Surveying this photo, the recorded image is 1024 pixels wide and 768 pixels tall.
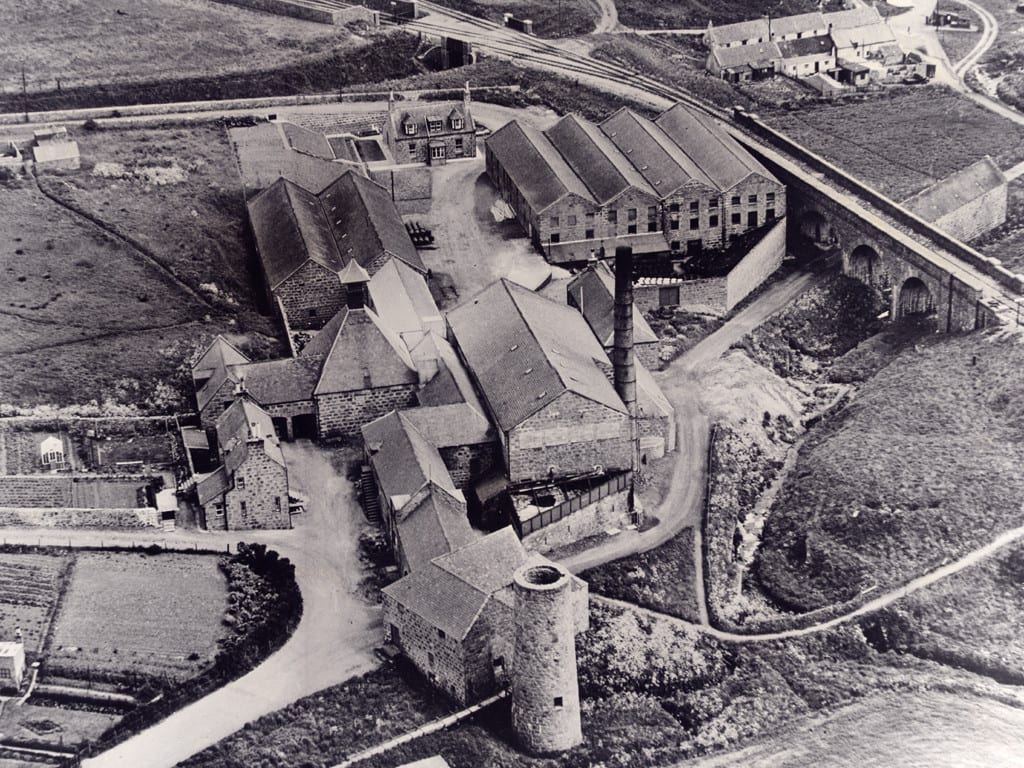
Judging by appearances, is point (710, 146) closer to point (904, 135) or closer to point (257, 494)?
point (904, 135)

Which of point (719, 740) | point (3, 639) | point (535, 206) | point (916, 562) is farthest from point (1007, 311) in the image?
point (3, 639)

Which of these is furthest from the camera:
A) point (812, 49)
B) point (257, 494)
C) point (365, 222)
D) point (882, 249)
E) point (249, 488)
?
point (812, 49)

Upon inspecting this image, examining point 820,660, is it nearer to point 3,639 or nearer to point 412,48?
point 3,639

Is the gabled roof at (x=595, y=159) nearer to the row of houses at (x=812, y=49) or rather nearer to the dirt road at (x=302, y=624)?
the row of houses at (x=812, y=49)

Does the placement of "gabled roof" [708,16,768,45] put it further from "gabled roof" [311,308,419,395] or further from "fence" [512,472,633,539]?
"fence" [512,472,633,539]

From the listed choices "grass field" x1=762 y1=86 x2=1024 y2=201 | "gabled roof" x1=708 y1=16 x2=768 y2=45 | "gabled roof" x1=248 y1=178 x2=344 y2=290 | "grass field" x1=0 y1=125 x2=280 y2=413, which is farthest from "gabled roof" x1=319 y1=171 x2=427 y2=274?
"gabled roof" x1=708 y1=16 x2=768 y2=45

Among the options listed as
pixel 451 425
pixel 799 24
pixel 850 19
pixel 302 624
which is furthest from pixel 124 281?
pixel 850 19

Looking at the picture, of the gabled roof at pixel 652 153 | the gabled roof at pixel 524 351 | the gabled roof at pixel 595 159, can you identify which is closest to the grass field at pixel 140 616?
the gabled roof at pixel 524 351
